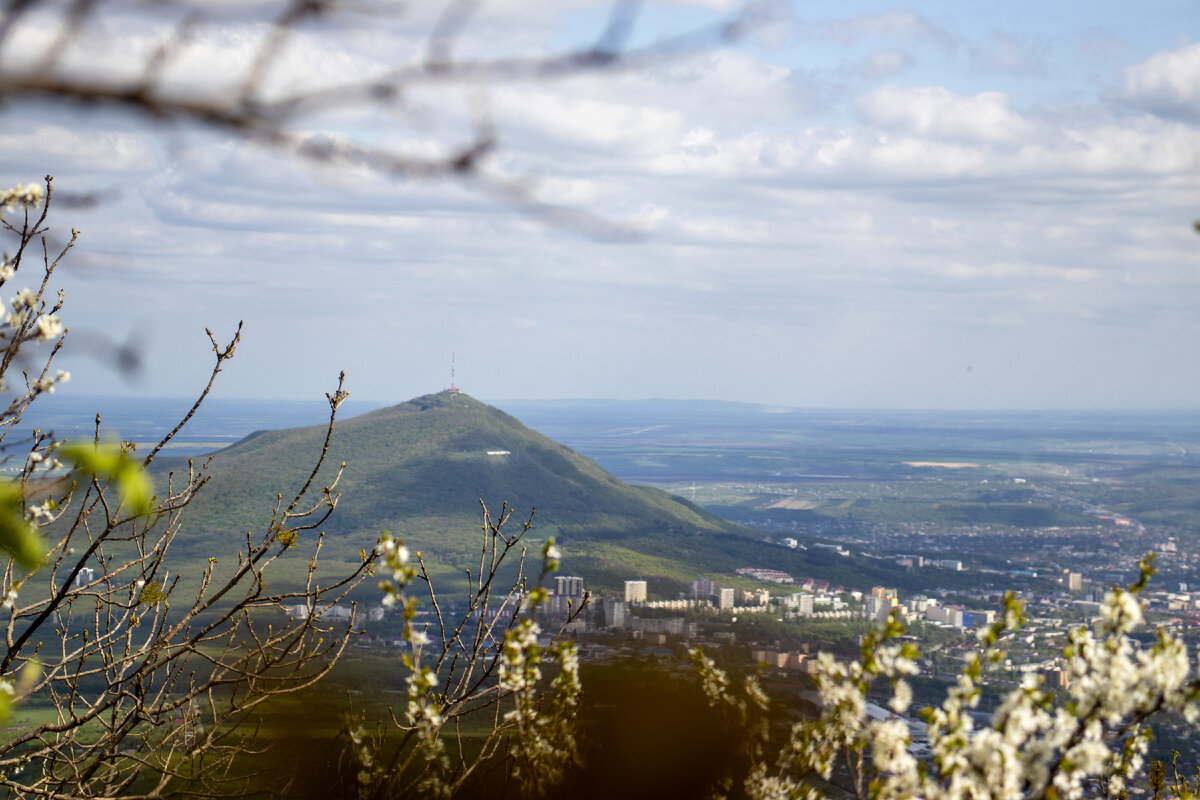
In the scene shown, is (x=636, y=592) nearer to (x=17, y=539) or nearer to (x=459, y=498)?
(x=459, y=498)

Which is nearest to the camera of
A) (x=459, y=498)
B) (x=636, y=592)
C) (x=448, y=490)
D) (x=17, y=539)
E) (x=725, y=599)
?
(x=17, y=539)

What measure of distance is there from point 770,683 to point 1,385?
4.54m

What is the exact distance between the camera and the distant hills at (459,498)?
37.4 meters

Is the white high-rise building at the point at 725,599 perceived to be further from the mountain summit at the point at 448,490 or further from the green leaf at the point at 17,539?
the green leaf at the point at 17,539

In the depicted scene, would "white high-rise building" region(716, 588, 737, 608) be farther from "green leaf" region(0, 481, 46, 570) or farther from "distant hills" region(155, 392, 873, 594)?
"green leaf" region(0, 481, 46, 570)

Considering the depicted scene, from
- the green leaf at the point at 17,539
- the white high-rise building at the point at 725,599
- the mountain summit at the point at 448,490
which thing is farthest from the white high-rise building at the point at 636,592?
the green leaf at the point at 17,539

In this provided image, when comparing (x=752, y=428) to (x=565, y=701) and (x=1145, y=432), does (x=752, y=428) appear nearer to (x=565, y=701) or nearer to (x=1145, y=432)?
(x=1145, y=432)

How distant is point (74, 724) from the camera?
3504 millimetres

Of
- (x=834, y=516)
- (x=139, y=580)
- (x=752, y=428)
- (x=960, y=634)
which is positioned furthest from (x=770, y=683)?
(x=752, y=428)

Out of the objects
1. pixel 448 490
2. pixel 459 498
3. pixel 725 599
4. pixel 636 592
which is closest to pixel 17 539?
pixel 636 592

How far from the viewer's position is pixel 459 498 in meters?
45.6

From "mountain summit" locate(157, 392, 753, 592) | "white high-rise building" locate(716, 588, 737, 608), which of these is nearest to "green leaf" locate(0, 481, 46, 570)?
"white high-rise building" locate(716, 588, 737, 608)

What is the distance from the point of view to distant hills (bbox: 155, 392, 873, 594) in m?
37.4

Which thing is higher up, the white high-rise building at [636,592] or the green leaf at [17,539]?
the green leaf at [17,539]
